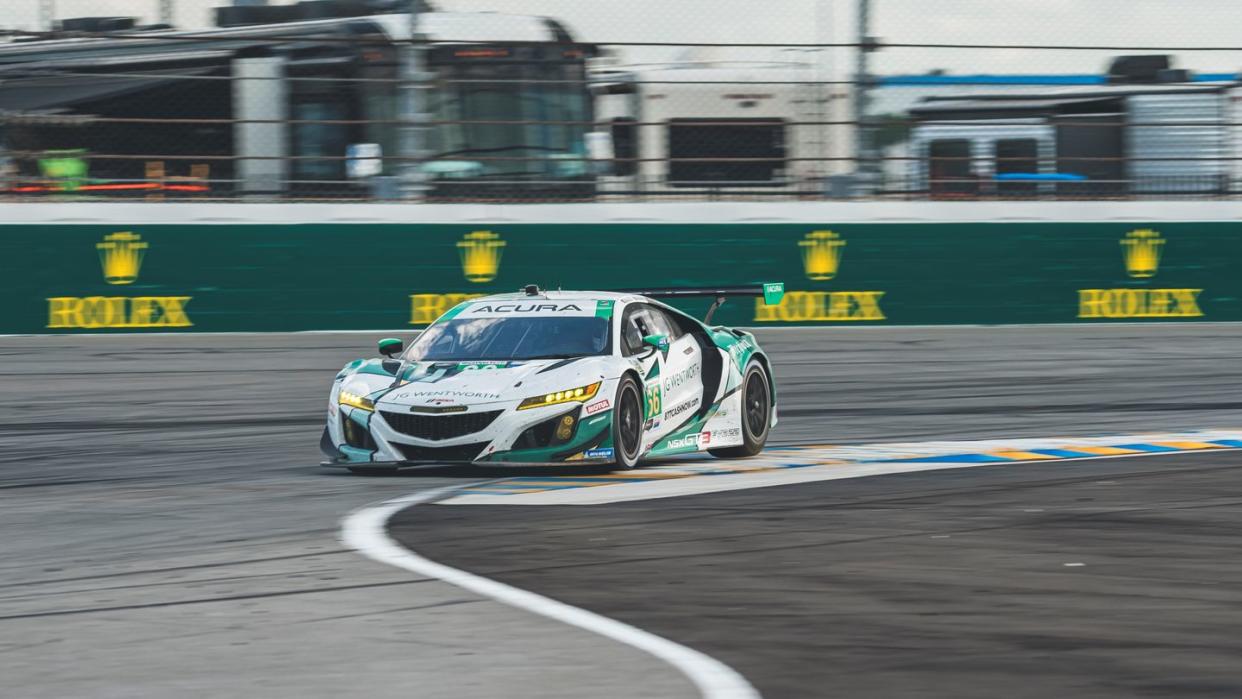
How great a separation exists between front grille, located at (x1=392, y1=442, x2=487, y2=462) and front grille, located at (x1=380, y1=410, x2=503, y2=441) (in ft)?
0.20

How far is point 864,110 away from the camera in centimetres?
2055

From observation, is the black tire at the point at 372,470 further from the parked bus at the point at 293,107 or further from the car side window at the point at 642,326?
the parked bus at the point at 293,107

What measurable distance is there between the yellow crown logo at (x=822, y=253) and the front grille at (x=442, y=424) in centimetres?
1116

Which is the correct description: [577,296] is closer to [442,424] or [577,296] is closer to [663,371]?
[663,371]

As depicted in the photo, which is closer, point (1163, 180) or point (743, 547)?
point (743, 547)

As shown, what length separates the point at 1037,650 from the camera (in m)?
5.18

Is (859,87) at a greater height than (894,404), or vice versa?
(859,87)

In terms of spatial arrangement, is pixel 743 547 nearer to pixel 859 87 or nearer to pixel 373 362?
pixel 373 362

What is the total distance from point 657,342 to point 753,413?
1.00 meters

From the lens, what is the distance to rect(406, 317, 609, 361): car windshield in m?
10.5

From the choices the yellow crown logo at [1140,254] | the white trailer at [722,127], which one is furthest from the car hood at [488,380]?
the yellow crown logo at [1140,254]

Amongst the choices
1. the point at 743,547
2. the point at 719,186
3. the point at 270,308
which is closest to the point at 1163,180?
the point at 719,186

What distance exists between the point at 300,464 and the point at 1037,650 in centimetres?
632

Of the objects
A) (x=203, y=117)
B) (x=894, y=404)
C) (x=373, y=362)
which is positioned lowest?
(x=894, y=404)
